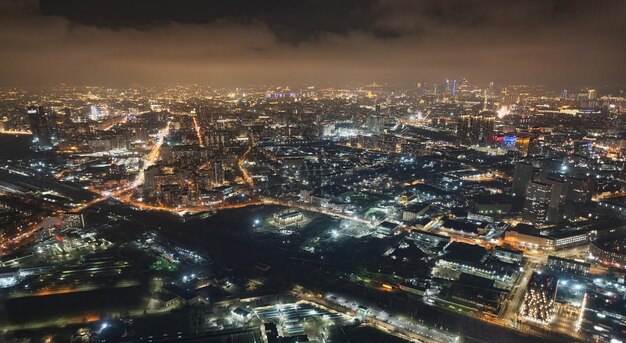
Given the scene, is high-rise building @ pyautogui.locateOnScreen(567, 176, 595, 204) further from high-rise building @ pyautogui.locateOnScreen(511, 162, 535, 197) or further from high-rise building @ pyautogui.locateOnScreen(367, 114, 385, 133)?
high-rise building @ pyautogui.locateOnScreen(367, 114, 385, 133)

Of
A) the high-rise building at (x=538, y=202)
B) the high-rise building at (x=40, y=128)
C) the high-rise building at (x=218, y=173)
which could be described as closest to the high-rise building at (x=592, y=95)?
the high-rise building at (x=538, y=202)

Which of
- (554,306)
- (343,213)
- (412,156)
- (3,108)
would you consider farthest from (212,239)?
(3,108)

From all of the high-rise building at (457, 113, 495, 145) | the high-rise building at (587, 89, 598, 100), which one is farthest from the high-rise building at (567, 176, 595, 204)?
the high-rise building at (587, 89, 598, 100)

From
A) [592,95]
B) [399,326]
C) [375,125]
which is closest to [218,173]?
[399,326]

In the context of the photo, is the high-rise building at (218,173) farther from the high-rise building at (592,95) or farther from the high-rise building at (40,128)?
the high-rise building at (592,95)

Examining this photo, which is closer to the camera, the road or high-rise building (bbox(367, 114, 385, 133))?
the road

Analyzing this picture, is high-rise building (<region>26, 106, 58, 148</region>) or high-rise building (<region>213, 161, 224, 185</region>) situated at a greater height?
high-rise building (<region>26, 106, 58, 148</region>)

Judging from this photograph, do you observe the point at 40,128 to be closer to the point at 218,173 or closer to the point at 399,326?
the point at 218,173
